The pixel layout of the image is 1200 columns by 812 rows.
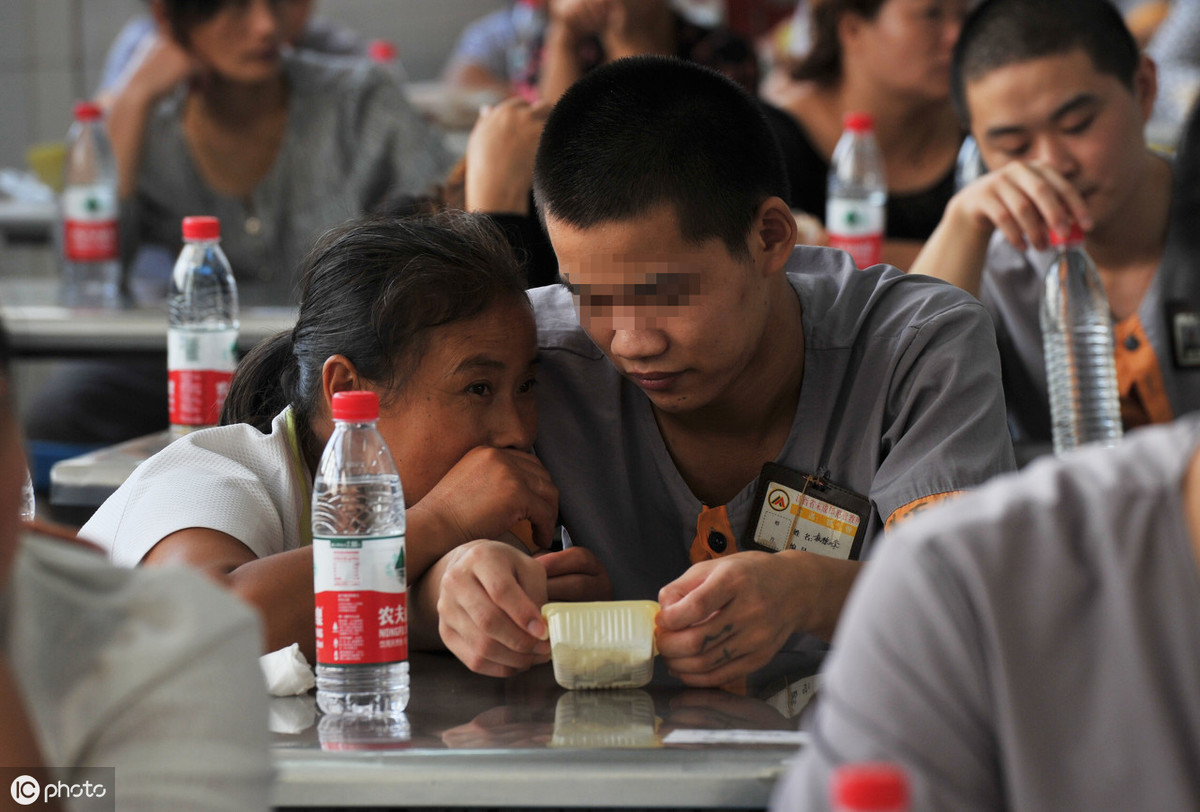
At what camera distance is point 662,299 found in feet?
4.79

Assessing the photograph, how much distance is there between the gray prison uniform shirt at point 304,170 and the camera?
12.2 ft

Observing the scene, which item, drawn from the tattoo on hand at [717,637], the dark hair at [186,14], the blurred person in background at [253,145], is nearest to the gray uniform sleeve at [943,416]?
the tattoo on hand at [717,637]

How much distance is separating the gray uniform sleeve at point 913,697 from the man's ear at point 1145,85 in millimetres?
1979

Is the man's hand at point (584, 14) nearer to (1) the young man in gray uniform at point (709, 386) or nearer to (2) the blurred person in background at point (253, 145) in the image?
(2) the blurred person in background at point (253, 145)

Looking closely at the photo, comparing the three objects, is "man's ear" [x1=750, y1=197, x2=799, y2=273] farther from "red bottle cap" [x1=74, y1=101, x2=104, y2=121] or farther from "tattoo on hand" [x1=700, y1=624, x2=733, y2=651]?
"red bottle cap" [x1=74, y1=101, x2=104, y2=121]

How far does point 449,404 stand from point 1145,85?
1636 mm

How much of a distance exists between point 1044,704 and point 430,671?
2.39 feet

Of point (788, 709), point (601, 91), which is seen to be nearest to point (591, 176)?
point (601, 91)

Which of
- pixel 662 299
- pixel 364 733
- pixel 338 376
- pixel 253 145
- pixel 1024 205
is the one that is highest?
pixel 253 145

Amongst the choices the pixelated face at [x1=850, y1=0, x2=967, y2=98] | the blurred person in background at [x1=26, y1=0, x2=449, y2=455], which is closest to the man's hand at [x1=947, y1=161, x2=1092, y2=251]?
the pixelated face at [x1=850, y1=0, x2=967, y2=98]

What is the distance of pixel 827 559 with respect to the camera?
1.33m

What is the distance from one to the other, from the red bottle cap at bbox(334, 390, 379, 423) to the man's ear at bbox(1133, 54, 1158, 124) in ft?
5.83

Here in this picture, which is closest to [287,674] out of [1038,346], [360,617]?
[360,617]

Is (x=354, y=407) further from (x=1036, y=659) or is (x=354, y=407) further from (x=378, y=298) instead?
(x=1036, y=659)
